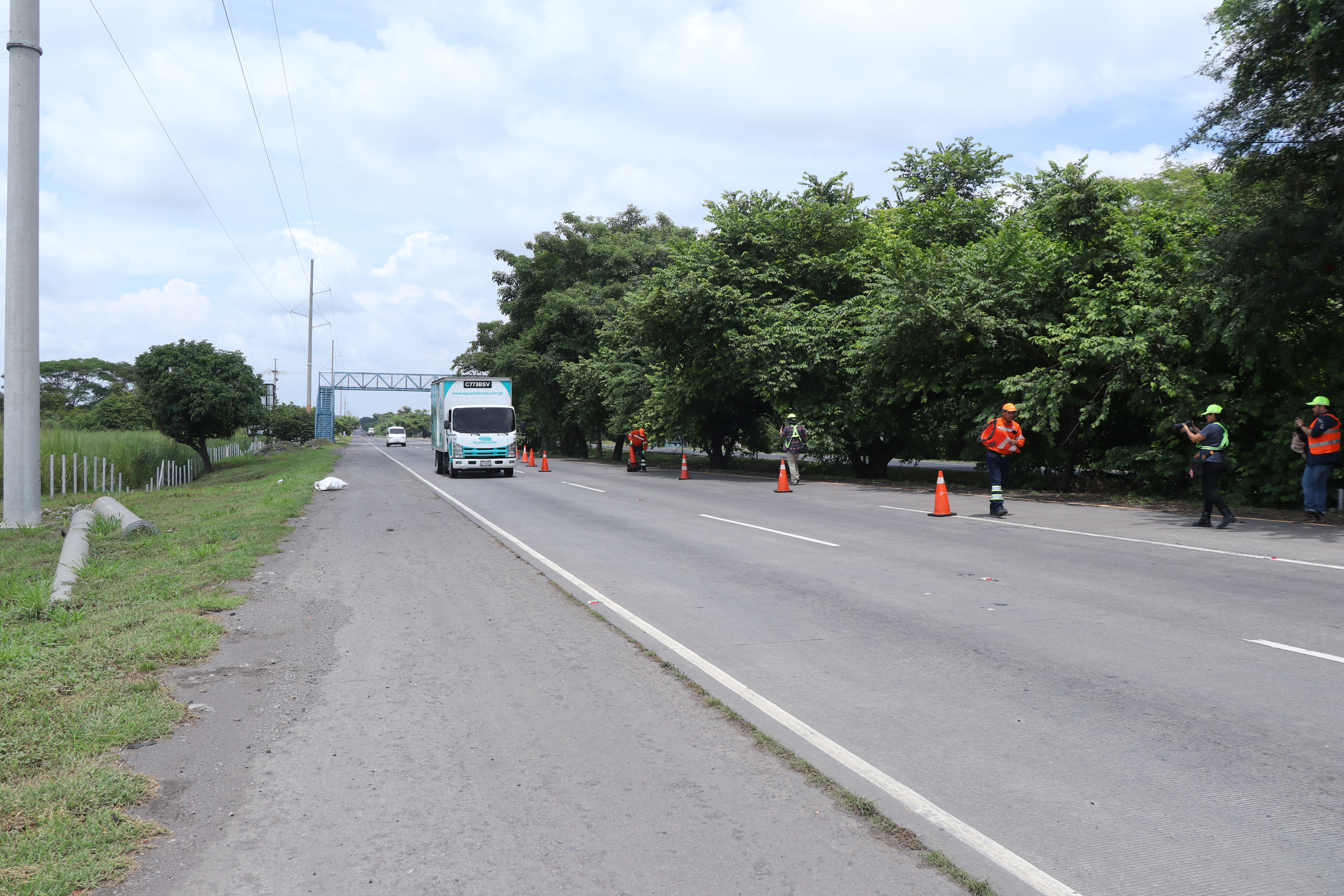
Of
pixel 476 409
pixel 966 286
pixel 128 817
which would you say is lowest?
pixel 128 817

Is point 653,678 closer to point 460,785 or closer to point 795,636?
point 795,636

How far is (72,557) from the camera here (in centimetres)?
1052

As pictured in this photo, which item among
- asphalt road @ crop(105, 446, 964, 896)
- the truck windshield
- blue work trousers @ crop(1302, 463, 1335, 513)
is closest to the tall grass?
the truck windshield

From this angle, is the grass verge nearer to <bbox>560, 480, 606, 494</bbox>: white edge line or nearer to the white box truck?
<bbox>560, 480, 606, 494</bbox>: white edge line

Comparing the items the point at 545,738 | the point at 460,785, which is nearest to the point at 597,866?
the point at 460,785

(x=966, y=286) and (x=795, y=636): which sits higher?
(x=966, y=286)

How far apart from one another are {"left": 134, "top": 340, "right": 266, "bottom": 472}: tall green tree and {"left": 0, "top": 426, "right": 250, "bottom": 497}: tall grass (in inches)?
47.0

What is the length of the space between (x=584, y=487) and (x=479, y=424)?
19.9 ft

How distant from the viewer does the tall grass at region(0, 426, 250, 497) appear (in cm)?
2908

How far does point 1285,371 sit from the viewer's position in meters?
15.9

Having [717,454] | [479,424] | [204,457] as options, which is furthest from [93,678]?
[204,457]

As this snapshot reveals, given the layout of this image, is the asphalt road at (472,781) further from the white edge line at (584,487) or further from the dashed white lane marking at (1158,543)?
the white edge line at (584,487)

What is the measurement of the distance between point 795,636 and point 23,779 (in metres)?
4.92

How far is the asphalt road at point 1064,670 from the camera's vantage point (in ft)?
11.9
